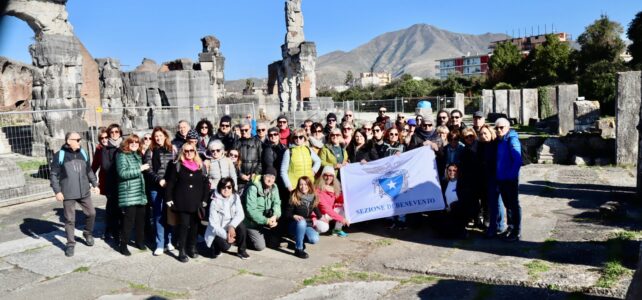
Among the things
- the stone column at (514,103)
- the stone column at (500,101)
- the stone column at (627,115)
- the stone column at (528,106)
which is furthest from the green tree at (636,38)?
the stone column at (627,115)

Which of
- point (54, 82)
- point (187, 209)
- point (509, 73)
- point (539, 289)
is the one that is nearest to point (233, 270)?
point (187, 209)

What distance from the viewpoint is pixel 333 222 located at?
848cm

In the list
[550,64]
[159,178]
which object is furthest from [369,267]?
[550,64]

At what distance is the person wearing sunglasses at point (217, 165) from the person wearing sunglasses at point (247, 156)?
47cm

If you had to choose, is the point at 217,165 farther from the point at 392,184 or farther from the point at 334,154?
the point at 392,184

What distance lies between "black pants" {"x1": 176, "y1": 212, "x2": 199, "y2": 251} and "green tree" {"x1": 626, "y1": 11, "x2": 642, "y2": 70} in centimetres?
4337

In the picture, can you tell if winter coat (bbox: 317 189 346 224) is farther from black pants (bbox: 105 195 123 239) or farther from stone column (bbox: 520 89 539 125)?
stone column (bbox: 520 89 539 125)

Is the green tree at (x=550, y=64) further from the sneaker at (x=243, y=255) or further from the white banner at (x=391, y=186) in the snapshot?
the sneaker at (x=243, y=255)

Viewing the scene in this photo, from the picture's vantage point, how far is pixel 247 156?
805 cm

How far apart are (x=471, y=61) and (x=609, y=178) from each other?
502 ft

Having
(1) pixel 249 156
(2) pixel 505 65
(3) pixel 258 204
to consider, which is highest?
(2) pixel 505 65

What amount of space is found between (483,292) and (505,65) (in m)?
62.3

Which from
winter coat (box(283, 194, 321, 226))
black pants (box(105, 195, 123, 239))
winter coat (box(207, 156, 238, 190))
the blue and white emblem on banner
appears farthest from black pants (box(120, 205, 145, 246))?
the blue and white emblem on banner

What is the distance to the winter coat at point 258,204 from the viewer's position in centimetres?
739
